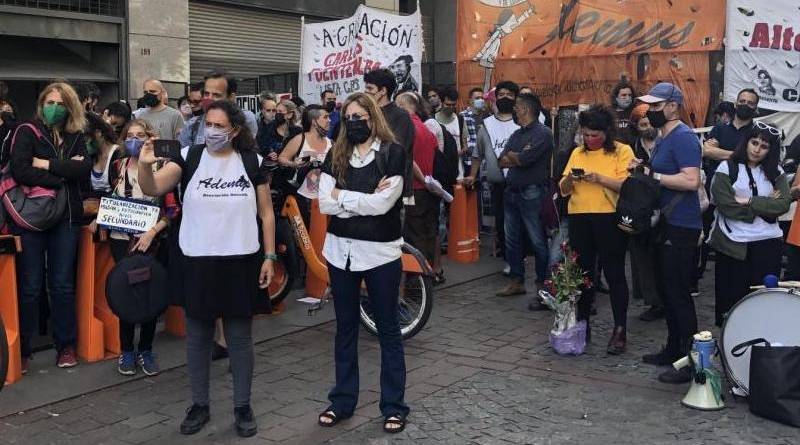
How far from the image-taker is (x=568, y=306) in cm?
613

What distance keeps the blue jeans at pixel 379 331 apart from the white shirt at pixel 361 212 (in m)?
0.06

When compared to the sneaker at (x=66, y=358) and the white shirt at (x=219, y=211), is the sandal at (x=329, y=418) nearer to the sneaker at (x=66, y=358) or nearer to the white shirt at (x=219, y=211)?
the white shirt at (x=219, y=211)

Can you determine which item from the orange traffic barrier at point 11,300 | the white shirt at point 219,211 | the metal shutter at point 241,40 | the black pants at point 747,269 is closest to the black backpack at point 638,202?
the black pants at point 747,269

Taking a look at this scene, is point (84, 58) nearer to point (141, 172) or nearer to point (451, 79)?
point (451, 79)

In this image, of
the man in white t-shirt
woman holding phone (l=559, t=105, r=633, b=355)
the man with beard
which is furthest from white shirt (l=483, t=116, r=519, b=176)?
woman holding phone (l=559, t=105, r=633, b=355)

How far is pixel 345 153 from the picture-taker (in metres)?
4.74

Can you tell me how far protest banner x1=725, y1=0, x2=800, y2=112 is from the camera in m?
10.2

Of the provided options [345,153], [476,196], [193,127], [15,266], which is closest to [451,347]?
[345,153]

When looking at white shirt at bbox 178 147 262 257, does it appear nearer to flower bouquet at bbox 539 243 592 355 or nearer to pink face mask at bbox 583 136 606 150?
flower bouquet at bbox 539 243 592 355

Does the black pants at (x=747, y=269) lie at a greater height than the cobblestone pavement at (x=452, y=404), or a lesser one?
greater

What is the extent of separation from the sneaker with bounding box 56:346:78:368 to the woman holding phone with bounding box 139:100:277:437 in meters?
1.59

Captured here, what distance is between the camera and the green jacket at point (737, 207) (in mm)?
5594

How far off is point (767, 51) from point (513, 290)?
4820 mm

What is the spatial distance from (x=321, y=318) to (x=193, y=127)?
194cm
